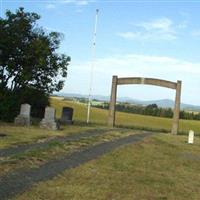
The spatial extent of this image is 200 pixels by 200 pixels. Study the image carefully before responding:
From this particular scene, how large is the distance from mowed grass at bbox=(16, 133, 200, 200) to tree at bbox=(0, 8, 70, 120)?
15.6 meters

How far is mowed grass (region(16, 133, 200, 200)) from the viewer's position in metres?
10.1

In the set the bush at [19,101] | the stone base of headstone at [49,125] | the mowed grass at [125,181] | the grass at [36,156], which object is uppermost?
the bush at [19,101]

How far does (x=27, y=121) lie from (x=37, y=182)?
18.0m

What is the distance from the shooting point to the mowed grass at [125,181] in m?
10.1

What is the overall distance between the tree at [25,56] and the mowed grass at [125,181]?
1555 cm

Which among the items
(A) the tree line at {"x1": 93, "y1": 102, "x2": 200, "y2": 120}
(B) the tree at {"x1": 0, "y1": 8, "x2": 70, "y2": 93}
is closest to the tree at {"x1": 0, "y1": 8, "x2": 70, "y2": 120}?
(B) the tree at {"x1": 0, "y1": 8, "x2": 70, "y2": 93}

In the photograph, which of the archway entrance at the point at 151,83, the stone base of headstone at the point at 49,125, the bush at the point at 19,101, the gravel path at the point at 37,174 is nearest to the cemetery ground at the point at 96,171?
the gravel path at the point at 37,174

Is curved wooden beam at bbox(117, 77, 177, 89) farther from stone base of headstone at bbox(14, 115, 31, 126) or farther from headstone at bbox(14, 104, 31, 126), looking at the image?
stone base of headstone at bbox(14, 115, 31, 126)

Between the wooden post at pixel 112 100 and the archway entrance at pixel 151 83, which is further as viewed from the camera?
the wooden post at pixel 112 100

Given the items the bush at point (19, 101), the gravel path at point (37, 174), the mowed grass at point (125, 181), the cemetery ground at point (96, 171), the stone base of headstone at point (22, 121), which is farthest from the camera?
the bush at point (19, 101)

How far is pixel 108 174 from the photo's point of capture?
Result: 42.6ft

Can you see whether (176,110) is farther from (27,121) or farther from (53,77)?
(27,121)

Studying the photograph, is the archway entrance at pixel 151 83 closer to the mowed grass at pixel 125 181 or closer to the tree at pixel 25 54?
the tree at pixel 25 54

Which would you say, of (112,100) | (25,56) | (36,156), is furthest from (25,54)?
(36,156)
